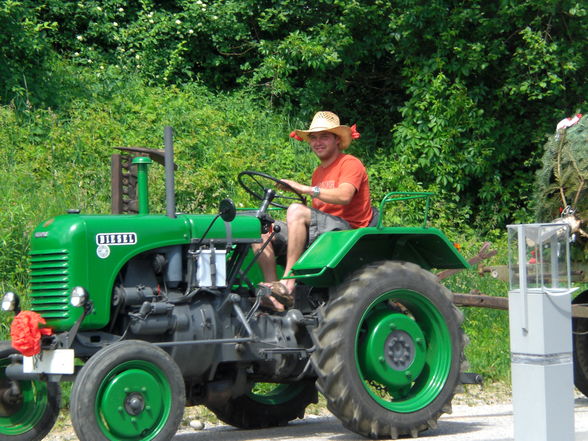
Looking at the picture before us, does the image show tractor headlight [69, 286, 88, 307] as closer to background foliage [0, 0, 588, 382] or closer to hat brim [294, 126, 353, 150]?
hat brim [294, 126, 353, 150]

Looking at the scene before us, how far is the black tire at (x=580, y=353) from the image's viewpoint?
883 cm

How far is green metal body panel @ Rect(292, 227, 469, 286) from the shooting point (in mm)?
6883

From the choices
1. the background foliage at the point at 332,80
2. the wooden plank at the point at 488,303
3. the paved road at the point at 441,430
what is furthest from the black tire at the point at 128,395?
the background foliage at the point at 332,80

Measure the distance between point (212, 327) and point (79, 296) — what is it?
96 centimetres

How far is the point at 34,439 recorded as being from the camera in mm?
6562

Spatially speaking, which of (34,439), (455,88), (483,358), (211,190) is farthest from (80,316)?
(455,88)

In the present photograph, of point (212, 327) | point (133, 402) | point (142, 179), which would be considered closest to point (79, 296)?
point (133, 402)

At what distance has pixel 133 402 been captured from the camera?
6035 mm

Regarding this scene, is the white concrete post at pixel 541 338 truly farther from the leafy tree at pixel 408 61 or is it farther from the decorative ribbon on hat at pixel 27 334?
the leafy tree at pixel 408 61

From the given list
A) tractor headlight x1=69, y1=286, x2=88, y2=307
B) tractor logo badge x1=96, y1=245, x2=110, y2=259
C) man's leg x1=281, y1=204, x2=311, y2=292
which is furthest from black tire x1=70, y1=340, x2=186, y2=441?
man's leg x1=281, y1=204, x2=311, y2=292

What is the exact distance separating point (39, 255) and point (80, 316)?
0.57 meters

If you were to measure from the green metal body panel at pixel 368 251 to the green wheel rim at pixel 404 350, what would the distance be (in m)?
0.36

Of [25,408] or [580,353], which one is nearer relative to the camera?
[25,408]

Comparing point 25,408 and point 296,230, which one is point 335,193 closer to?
point 296,230
